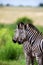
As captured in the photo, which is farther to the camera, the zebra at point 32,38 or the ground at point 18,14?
the ground at point 18,14

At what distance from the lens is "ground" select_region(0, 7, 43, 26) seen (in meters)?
14.1

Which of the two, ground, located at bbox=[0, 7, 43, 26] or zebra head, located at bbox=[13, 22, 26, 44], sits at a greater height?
zebra head, located at bbox=[13, 22, 26, 44]

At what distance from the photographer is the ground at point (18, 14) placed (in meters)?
14.1

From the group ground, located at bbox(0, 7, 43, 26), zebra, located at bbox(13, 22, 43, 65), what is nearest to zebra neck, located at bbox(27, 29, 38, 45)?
zebra, located at bbox(13, 22, 43, 65)

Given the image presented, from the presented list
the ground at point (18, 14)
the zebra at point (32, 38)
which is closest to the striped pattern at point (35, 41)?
the zebra at point (32, 38)

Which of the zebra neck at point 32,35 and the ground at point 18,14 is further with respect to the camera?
the ground at point 18,14

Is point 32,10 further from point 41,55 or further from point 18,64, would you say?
point 41,55

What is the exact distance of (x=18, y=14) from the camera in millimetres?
15000

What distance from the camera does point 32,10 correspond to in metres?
14.1

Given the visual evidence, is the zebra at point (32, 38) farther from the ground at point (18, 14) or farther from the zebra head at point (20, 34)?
the ground at point (18, 14)

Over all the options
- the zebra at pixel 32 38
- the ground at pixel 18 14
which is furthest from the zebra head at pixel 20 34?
the ground at pixel 18 14

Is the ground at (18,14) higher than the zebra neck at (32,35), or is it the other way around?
the zebra neck at (32,35)

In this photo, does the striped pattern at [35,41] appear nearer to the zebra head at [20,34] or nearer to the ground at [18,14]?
the zebra head at [20,34]

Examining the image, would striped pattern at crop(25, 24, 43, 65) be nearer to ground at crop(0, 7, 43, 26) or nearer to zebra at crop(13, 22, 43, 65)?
zebra at crop(13, 22, 43, 65)
